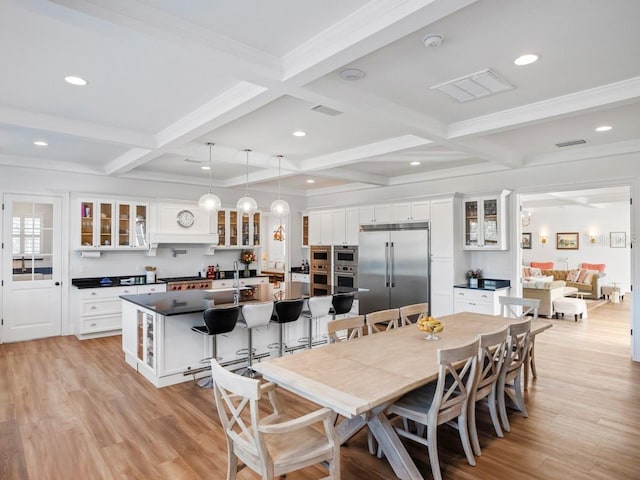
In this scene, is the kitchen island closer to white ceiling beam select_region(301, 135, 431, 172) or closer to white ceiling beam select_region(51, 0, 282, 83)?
white ceiling beam select_region(301, 135, 431, 172)

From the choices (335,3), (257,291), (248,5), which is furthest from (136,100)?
(257,291)

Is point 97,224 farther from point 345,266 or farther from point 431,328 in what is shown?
point 431,328

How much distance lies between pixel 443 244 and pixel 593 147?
233 cm

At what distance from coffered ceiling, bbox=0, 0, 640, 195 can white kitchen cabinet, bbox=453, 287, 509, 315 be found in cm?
203

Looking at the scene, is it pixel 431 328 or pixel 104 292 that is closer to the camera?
pixel 431 328

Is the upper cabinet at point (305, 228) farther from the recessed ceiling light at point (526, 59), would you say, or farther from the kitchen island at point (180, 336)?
the recessed ceiling light at point (526, 59)

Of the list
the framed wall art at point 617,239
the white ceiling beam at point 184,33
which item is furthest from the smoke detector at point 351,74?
the framed wall art at point 617,239

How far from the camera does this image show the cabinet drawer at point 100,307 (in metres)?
6.02

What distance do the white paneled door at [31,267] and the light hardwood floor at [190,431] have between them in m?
1.17

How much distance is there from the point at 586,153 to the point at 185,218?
6208 mm

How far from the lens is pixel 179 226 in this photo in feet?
23.1

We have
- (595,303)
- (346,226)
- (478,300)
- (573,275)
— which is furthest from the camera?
(573,275)

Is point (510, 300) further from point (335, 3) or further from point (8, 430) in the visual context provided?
point (8, 430)

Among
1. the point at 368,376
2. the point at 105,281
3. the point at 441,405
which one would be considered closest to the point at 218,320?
the point at 368,376
